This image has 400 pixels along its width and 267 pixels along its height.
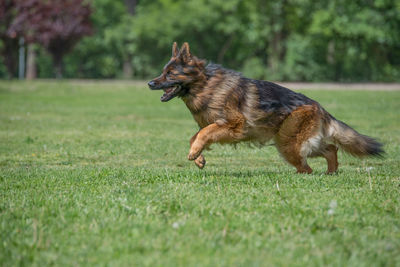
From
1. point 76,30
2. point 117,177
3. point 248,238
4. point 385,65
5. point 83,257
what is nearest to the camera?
point 83,257

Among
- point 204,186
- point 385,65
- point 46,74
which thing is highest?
point 204,186

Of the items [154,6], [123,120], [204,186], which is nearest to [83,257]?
[204,186]

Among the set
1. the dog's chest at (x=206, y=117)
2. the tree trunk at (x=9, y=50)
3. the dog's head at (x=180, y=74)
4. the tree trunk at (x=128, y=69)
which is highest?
the dog's head at (x=180, y=74)

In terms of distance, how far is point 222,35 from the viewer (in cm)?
4425

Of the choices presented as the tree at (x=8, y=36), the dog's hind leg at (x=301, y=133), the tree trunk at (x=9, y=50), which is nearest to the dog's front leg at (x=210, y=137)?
the dog's hind leg at (x=301, y=133)

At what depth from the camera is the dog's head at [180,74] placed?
6.75 m

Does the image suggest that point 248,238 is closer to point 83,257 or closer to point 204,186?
point 83,257

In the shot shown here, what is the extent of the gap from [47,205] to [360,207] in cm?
309

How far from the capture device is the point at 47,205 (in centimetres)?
515

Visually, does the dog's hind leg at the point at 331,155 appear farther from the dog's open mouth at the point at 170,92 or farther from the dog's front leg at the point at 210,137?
the dog's open mouth at the point at 170,92

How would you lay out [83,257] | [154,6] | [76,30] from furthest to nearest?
[154,6]
[76,30]
[83,257]

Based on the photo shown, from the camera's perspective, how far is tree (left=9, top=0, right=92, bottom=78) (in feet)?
114

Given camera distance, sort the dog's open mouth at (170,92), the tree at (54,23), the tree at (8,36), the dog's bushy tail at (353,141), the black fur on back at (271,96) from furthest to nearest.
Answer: the tree at (54,23) → the tree at (8,36) → the dog's bushy tail at (353,141) → the black fur on back at (271,96) → the dog's open mouth at (170,92)

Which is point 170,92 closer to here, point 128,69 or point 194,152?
point 194,152
